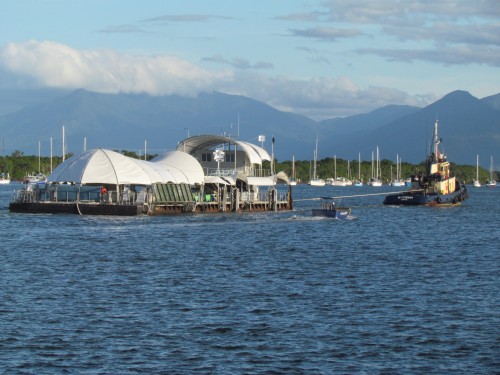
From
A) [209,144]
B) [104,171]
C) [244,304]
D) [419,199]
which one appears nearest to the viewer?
[244,304]

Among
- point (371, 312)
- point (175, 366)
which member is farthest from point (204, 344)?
point (371, 312)

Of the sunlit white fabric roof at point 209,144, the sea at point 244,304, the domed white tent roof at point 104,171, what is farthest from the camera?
the sunlit white fabric roof at point 209,144

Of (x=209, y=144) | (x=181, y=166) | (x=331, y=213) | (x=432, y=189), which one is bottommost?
(x=331, y=213)

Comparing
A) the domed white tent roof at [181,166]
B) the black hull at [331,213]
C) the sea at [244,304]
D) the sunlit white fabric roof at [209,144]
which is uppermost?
the sunlit white fabric roof at [209,144]

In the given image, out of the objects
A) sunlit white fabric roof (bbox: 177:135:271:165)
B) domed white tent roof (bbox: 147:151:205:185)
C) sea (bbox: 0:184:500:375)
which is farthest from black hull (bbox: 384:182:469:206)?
sea (bbox: 0:184:500:375)

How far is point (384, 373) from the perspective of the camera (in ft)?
107

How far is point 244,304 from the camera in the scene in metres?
45.0

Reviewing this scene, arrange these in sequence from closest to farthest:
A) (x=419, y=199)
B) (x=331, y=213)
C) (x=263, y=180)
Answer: (x=331, y=213)
(x=263, y=180)
(x=419, y=199)

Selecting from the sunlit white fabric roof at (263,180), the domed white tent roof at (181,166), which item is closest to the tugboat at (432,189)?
the sunlit white fabric roof at (263,180)

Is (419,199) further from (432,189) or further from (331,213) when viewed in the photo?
(331,213)

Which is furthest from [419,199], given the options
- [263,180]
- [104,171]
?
[104,171]

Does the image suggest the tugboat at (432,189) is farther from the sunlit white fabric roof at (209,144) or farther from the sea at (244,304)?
the sea at (244,304)

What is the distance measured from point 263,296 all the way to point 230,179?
77535 mm

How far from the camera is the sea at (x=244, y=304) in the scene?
34312 mm
